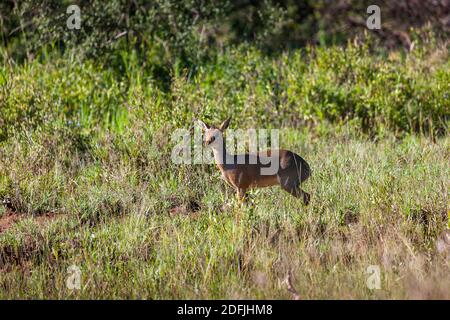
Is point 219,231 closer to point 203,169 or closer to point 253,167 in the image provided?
point 253,167

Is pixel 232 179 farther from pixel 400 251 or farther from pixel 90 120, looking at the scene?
pixel 90 120

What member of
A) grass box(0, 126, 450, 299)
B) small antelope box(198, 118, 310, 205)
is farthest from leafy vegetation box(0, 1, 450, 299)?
small antelope box(198, 118, 310, 205)

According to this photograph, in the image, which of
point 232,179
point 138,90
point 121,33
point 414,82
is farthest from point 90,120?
point 414,82

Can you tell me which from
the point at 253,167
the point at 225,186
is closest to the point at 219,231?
the point at 253,167

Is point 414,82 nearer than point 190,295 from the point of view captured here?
No

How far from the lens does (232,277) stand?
226 inches

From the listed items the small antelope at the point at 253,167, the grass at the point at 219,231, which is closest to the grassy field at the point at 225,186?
the grass at the point at 219,231

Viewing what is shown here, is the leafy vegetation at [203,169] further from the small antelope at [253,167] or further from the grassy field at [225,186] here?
the small antelope at [253,167]

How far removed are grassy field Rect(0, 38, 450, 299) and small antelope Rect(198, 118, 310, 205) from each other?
7.2 inches

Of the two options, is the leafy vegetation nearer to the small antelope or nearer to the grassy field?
the grassy field

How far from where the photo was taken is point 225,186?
7641mm

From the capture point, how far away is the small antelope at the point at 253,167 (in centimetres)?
664

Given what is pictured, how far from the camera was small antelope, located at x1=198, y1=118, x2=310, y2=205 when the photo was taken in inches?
261

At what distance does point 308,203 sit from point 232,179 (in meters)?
0.74
